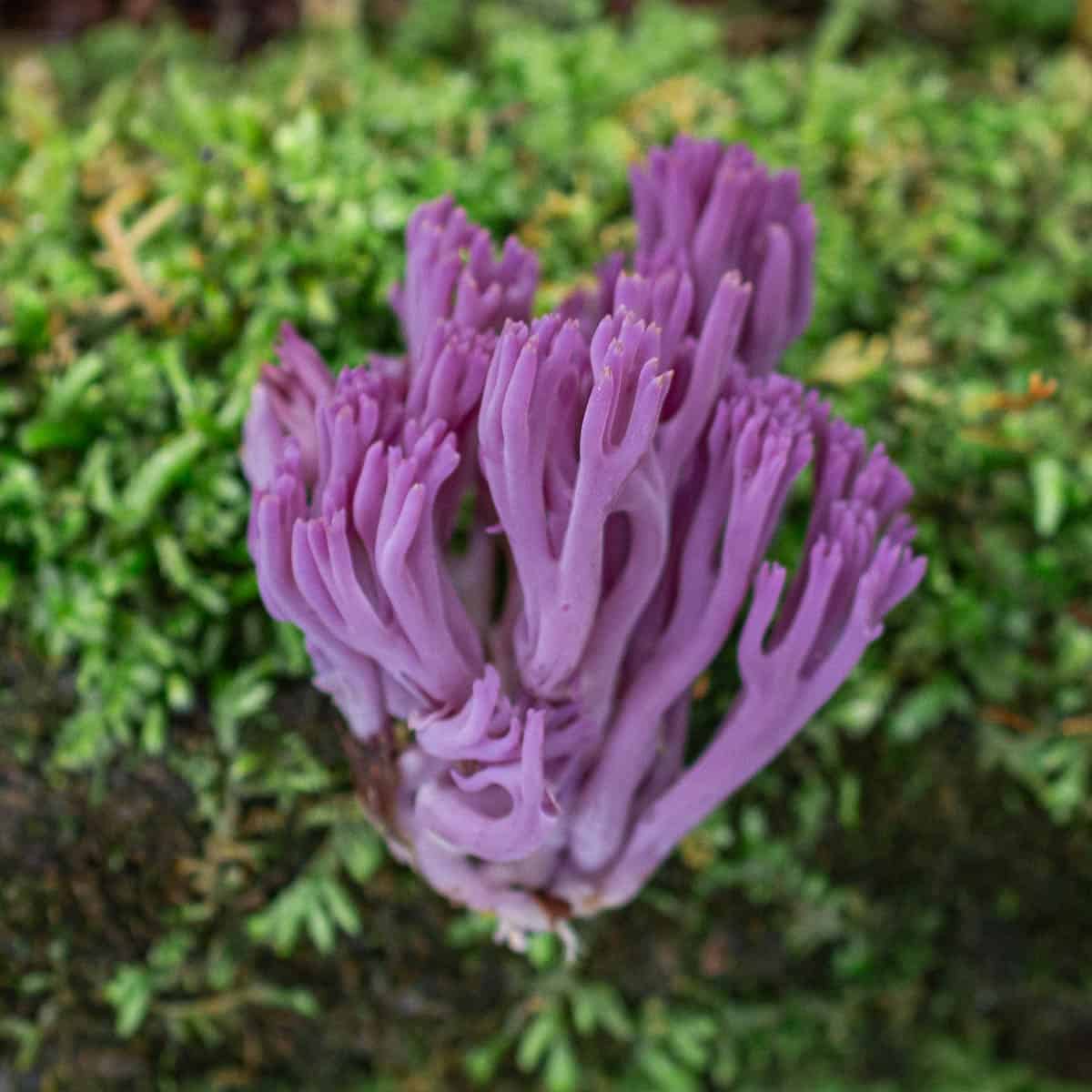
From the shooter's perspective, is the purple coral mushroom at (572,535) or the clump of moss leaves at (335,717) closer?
the purple coral mushroom at (572,535)

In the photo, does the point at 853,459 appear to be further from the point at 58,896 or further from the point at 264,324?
the point at 58,896

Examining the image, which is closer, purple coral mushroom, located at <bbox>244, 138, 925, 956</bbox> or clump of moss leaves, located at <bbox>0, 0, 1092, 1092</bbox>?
purple coral mushroom, located at <bbox>244, 138, 925, 956</bbox>

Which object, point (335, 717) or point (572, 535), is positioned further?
point (335, 717)

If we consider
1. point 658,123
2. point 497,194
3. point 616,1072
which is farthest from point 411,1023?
point 658,123

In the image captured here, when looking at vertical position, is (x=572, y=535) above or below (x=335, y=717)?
above
